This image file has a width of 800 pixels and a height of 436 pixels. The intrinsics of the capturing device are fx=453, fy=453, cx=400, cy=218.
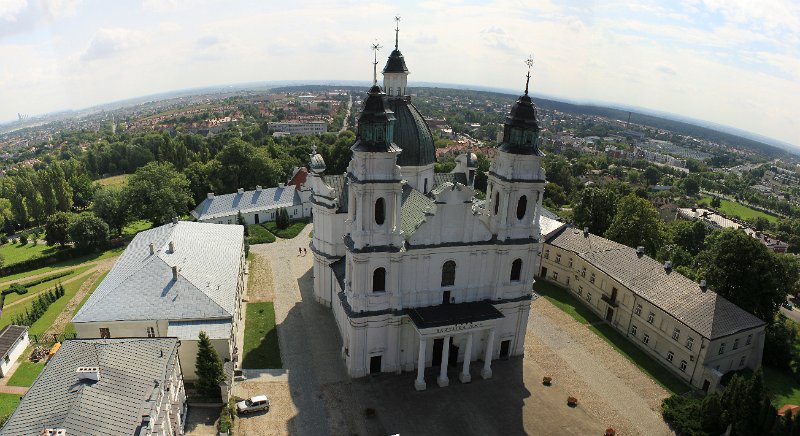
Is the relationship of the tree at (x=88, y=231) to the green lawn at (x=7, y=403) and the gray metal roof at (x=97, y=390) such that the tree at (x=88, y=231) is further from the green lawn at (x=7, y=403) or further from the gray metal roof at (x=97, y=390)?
the gray metal roof at (x=97, y=390)

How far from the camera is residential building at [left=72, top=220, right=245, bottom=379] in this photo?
31.7 m

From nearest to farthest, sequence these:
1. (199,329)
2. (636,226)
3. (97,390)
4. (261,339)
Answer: (97,390) → (199,329) → (261,339) → (636,226)

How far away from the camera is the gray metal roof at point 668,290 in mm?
34344

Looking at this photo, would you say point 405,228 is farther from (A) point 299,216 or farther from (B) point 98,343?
(A) point 299,216

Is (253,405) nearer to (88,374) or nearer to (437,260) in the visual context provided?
(88,374)

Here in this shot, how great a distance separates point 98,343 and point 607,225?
187ft

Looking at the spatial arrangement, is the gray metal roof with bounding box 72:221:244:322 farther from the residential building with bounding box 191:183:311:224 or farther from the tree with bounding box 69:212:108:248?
the residential building with bounding box 191:183:311:224

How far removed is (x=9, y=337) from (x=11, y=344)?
3.39ft

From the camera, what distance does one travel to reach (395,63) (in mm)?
42219

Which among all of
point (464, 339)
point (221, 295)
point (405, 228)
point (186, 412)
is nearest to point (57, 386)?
point (186, 412)

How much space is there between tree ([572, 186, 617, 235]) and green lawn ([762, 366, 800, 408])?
Answer: 25.9 metres

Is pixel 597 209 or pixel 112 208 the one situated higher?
pixel 597 209

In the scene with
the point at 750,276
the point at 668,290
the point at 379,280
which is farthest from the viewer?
the point at 750,276

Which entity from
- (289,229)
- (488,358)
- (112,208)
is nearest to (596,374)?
(488,358)
